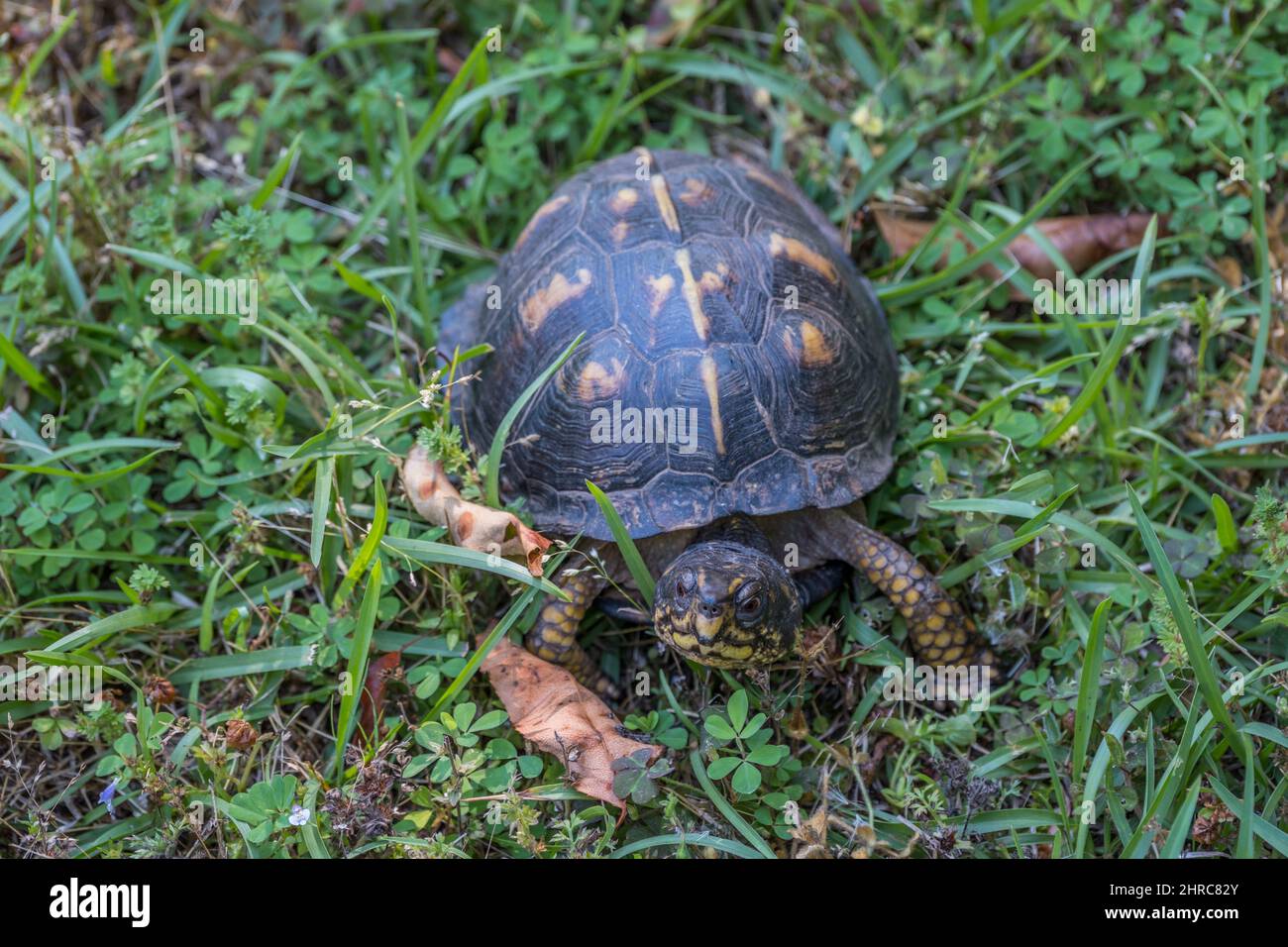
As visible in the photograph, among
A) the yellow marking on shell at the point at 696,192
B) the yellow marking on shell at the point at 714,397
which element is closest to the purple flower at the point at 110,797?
the yellow marking on shell at the point at 714,397

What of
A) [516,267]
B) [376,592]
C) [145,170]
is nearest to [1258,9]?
[516,267]

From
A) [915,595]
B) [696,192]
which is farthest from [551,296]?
[915,595]

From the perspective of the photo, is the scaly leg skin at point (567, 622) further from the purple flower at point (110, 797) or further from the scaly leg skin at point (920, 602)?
the purple flower at point (110, 797)

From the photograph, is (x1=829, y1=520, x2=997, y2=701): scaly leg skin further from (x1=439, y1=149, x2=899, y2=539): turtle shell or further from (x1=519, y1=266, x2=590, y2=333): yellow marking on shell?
(x1=519, y1=266, x2=590, y2=333): yellow marking on shell

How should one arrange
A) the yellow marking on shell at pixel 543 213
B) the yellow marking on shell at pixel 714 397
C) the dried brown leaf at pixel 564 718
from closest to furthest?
1. the dried brown leaf at pixel 564 718
2. the yellow marking on shell at pixel 714 397
3. the yellow marking on shell at pixel 543 213
